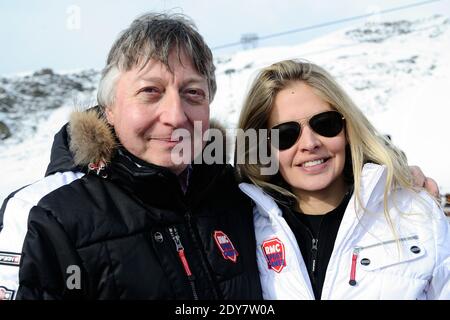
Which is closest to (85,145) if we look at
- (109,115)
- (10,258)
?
(109,115)

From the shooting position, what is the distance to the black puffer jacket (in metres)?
1.54

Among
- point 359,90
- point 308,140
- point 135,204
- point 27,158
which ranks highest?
point 308,140

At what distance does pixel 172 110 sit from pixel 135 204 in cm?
41

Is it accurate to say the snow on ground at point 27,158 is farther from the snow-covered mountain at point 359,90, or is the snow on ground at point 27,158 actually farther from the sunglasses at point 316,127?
the sunglasses at point 316,127

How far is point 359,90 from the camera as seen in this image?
15125 millimetres

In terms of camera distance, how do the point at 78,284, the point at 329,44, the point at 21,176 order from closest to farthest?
the point at 78,284 < the point at 21,176 < the point at 329,44

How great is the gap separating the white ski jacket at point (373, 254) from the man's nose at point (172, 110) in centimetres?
69

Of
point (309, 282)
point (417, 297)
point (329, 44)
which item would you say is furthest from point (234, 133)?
point (329, 44)

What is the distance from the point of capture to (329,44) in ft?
70.1

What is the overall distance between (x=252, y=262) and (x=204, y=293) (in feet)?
1.17

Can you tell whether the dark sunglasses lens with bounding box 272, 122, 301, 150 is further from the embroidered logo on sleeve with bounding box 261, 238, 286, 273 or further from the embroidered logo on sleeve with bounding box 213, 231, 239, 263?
the embroidered logo on sleeve with bounding box 213, 231, 239, 263

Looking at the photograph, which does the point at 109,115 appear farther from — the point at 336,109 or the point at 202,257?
the point at 336,109

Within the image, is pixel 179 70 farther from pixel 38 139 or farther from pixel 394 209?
pixel 38 139

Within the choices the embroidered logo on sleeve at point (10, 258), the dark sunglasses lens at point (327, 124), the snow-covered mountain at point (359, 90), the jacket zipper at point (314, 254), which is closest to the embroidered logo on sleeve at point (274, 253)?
Answer: the jacket zipper at point (314, 254)
